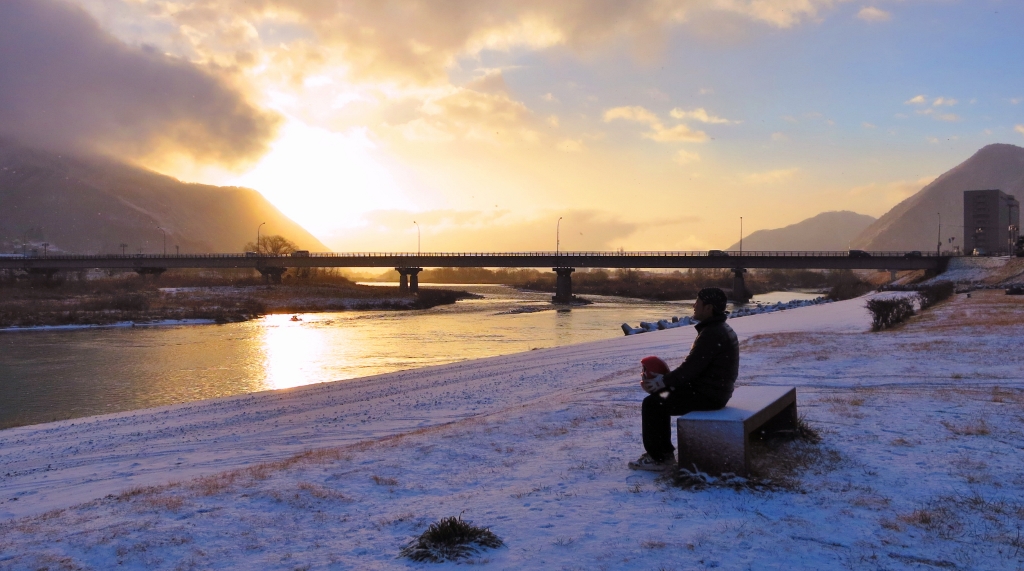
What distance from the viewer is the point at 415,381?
19.7 meters

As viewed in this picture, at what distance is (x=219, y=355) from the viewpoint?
1303 inches

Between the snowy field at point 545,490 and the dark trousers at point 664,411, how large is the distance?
41cm

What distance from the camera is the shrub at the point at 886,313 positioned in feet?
76.2

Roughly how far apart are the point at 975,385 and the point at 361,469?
10.6 m

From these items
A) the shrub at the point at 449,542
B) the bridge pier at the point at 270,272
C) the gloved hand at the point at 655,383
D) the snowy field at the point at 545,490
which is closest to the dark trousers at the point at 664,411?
the gloved hand at the point at 655,383

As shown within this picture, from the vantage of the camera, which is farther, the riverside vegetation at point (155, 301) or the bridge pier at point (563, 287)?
the bridge pier at point (563, 287)

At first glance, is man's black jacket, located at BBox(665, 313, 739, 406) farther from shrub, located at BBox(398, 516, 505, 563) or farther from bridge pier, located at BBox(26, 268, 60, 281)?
bridge pier, located at BBox(26, 268, 60, 281)

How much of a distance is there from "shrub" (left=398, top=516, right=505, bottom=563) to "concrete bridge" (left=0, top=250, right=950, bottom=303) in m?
86.1

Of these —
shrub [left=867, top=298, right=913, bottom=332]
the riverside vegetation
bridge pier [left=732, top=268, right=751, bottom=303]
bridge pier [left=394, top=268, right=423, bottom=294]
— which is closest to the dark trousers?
shrub [left=867, top=298, right=913, bottom=332]

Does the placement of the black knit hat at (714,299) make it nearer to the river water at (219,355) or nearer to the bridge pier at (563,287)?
the river water at (219,355)

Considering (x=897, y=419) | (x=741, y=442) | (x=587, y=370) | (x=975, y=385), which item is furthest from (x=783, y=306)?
(x=741, y=442)

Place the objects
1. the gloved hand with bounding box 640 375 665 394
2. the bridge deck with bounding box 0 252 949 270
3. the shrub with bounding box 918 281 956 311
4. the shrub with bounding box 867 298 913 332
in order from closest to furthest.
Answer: the gloved hand with bounding box 640 375 665 394
the shrub with bounding box 867 298 913 332
the shrub with bounding box 918 281 956 311
the bridge deck with bounding box 0 252 949 270

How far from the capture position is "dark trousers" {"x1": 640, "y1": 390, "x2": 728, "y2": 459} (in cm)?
652

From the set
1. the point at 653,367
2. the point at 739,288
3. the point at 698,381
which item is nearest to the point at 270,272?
the point at 739,288
